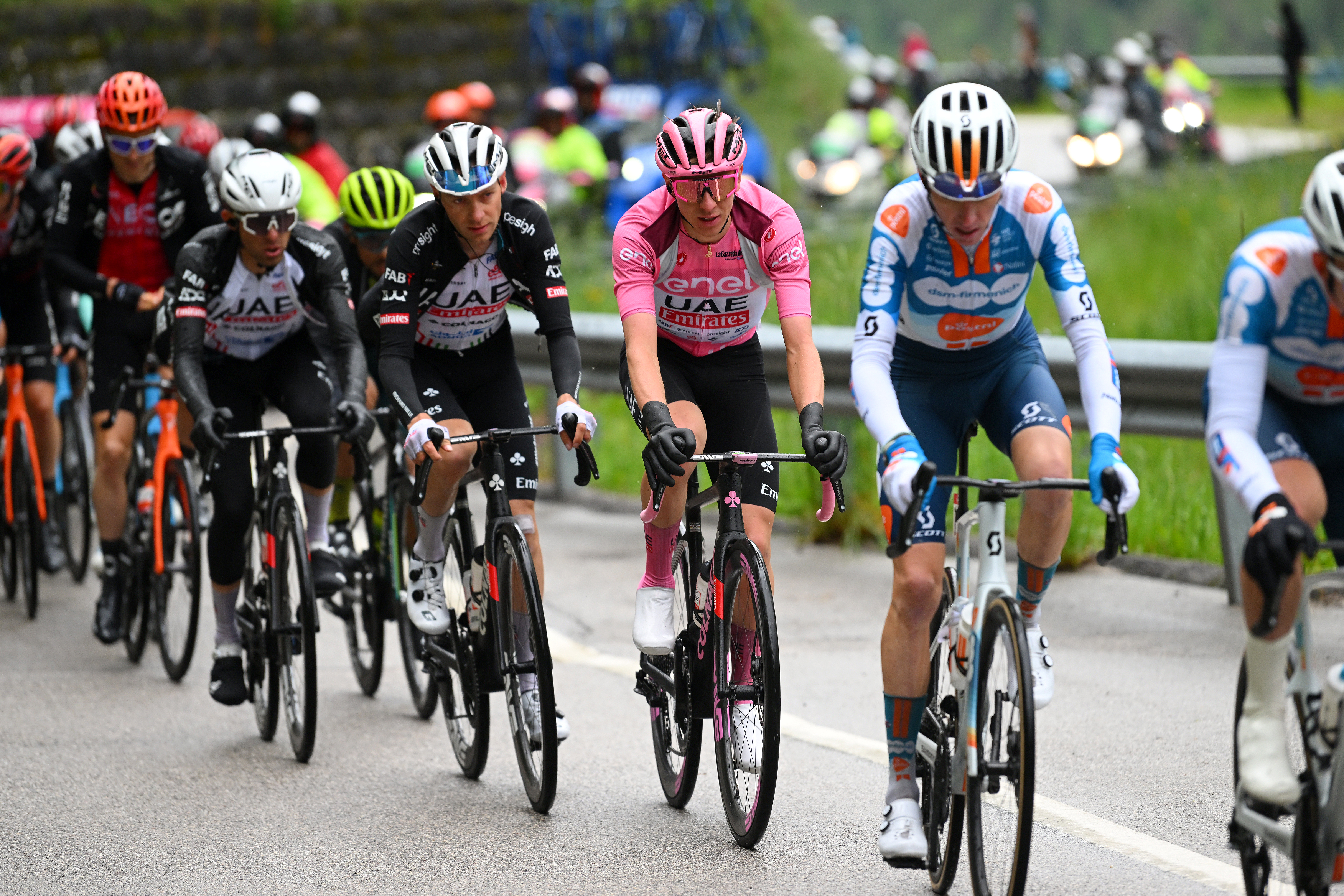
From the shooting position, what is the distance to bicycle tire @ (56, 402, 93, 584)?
10.1 meters

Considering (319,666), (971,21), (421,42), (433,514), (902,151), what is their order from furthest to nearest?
1. (971,21)
2. (421,42)
3. (902,151)
4. (319,666)
5. (433,514)

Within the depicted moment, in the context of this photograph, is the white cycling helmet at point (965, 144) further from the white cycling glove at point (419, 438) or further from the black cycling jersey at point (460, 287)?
the white cycling glove at point (419, 438)

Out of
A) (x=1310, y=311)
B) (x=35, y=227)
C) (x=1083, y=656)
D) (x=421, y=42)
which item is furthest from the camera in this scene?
(x=421, y=42)

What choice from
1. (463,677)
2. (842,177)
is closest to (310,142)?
(463,677)

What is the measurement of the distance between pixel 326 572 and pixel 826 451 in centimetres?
287

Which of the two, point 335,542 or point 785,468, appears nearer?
point 335,542

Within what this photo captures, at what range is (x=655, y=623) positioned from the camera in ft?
19.2

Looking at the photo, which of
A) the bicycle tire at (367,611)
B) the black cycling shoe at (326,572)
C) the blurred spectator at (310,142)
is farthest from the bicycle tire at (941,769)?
the blurred spectator at (310,142)

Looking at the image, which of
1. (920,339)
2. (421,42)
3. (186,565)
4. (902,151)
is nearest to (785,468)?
(186,565)

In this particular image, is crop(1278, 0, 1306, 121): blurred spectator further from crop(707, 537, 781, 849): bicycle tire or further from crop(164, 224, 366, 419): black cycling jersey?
crop(707, 537, 781, 849): bicycle tire

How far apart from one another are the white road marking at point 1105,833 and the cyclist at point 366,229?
242 centimetres

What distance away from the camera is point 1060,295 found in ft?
16.6

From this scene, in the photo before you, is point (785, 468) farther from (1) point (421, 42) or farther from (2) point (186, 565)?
(1) point (421, 42)

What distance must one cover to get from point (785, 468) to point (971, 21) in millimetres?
62429
